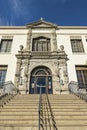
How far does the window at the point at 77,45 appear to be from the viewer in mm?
15291

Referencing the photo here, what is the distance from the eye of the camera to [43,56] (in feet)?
47.2

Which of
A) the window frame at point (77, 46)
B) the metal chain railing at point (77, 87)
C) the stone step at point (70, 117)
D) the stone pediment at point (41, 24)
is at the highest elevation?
the stone pediment at point (41, 24)

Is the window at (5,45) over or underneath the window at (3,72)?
over

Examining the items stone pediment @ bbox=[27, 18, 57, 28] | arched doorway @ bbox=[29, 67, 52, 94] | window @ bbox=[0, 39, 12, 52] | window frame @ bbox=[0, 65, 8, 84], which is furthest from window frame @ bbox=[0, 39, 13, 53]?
arched doorway @ bbox=[29, 67, 52, 94]

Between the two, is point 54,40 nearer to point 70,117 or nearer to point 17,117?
point 70,117

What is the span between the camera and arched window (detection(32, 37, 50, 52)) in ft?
50.8

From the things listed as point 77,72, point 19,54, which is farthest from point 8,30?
point 77,72

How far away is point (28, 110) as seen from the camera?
6742mm

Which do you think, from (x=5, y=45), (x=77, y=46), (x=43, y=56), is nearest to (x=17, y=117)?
(x=43, y=56)

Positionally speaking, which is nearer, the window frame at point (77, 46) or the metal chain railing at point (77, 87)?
the metal chain railing at point (77, 87)

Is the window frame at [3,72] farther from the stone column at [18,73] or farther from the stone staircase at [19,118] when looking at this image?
the stone staircase at [19,118]

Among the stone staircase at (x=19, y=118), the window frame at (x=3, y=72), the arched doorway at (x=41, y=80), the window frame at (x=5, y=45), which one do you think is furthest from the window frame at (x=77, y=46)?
the stone staircase at (x=19, y=118)

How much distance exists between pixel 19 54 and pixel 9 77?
2.76 meters

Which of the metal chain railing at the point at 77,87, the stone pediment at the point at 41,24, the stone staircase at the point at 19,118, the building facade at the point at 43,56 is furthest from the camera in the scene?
the stone pediment at the point at 41,24
